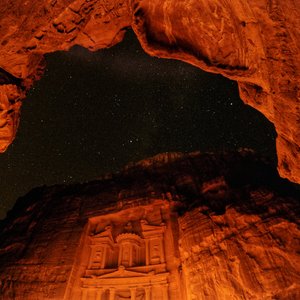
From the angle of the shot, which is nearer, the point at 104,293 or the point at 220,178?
the point at 104,293

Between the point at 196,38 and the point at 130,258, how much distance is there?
9.43 meters

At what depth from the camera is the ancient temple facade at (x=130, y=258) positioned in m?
10.8

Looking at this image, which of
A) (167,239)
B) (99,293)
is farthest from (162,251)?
(99,293)

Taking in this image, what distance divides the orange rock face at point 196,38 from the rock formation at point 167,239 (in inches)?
204

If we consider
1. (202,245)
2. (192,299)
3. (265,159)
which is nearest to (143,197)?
(202,245)

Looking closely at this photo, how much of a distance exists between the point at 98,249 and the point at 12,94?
842 centimetres

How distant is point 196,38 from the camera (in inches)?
246

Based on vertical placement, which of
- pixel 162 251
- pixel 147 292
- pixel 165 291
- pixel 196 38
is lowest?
pixel 147 292

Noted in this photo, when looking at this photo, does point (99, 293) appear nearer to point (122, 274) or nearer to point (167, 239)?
point (122, 274)

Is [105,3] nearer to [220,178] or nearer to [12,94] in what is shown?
[12,94]

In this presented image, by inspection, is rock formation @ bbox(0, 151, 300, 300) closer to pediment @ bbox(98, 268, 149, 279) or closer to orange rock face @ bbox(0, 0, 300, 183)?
pediment @ bbox(98, 268, 149, 279)

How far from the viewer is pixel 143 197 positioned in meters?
13.7

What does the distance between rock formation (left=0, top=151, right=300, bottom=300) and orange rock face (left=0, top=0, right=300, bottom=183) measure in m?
5.17

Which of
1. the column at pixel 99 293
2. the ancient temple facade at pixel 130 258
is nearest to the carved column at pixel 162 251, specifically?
the ancient temple facade at pixel 130 258
